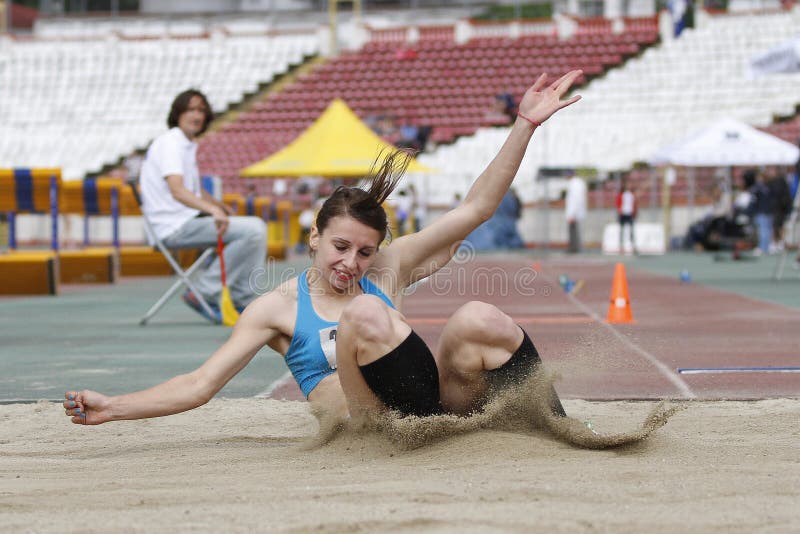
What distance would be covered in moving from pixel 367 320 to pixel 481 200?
28.6 inches

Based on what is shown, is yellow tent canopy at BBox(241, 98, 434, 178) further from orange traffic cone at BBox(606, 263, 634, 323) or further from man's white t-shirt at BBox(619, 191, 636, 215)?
orange traffic cone at BBox(606, 263, 634, 323)

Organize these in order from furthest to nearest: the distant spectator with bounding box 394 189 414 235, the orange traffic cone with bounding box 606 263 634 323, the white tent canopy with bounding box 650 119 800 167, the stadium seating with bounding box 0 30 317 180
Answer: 1. the stadium seating with bounding box 0 30 317 180
2. the distant spectator with bounding box 394 189 414 235
3. the white tent canopy with bounding box 650 119 800 167
4. the orange traffic cone with bounding box 606 263 634 323

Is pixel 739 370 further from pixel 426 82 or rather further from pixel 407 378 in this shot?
pixel 426 82

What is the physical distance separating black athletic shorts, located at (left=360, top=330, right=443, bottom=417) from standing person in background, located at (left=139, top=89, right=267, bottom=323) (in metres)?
5.47

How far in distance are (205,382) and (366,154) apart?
19.5 metres

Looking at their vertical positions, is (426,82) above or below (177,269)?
above

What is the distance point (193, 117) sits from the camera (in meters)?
9.66

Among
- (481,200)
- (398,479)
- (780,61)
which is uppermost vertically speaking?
(780,61)

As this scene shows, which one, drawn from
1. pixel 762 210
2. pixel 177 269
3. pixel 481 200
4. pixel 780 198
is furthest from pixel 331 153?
pixel 481 200

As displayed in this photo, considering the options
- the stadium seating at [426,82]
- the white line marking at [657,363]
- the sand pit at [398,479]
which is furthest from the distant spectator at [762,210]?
the sand pit at [398,479]

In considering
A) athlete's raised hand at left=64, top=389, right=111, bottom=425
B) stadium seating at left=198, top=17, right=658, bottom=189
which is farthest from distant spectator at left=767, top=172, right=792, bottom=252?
athlete's raised hand at left=64, top=389, right=111, bottom=425

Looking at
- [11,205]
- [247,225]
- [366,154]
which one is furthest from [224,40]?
[247,225]

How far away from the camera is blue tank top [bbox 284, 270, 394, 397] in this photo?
4.32 meters

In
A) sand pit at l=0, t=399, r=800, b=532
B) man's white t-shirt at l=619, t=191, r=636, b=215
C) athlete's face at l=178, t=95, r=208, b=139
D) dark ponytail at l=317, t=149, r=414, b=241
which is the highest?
athlete's face at l=178, t=95, r=208, b=139
